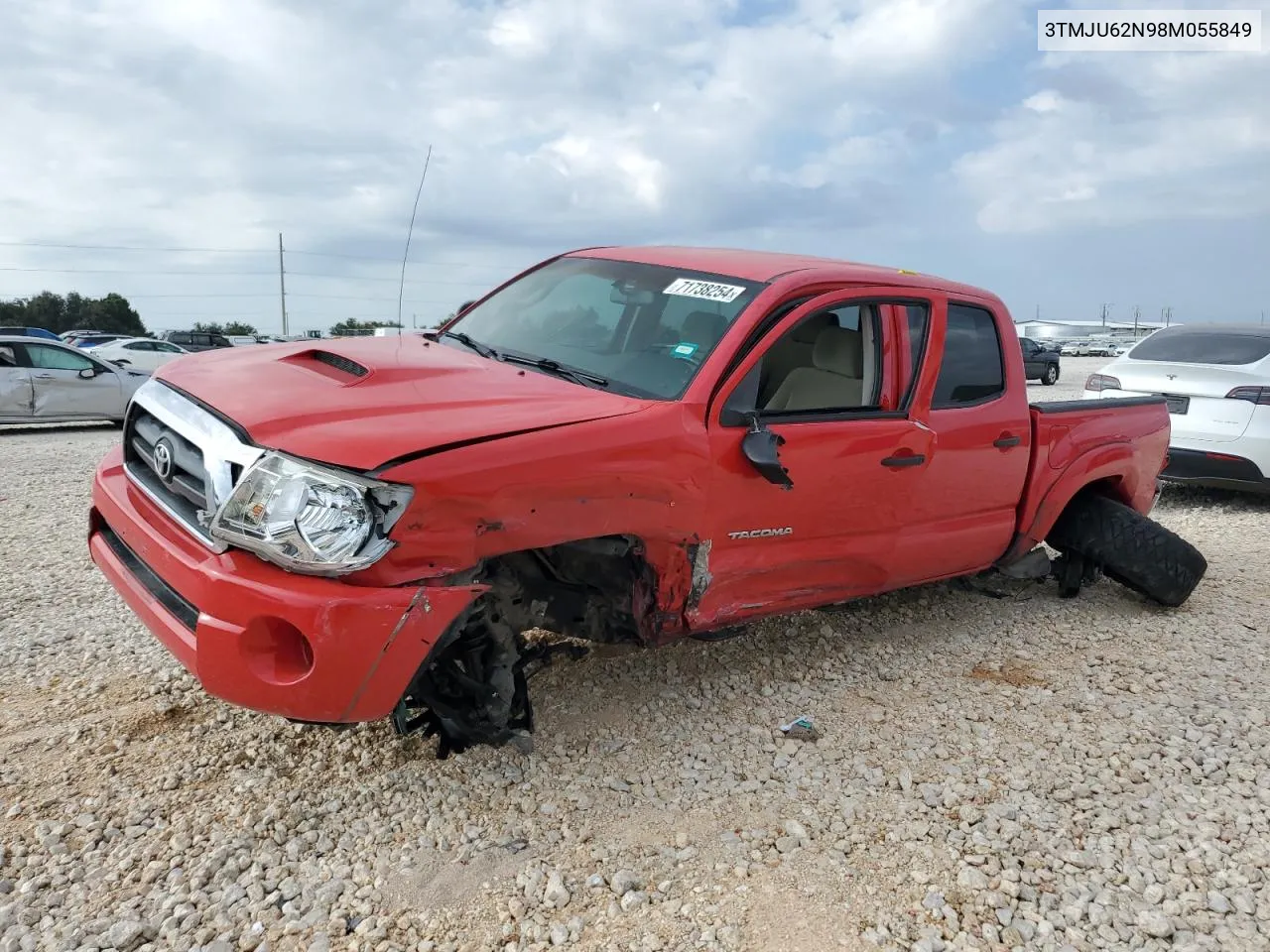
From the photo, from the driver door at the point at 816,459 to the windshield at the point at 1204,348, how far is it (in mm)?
5187

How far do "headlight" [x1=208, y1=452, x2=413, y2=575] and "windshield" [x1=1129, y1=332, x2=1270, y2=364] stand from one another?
7703 mm

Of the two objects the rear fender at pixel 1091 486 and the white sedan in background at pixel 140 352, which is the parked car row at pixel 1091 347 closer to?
the white sedan in background at pixel 140 352

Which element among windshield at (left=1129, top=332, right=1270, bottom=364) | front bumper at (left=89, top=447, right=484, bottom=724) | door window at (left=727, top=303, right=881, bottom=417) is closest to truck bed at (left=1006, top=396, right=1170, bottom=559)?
door window at (left=727, top=303, right=881, bottom=417)

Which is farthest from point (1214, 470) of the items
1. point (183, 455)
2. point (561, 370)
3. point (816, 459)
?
point (183, 455)

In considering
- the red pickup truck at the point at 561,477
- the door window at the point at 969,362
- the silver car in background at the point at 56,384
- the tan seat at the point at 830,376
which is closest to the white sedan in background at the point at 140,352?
the silver car in background at the point at 56,384

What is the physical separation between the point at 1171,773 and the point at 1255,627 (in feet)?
6.84

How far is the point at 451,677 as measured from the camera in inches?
120

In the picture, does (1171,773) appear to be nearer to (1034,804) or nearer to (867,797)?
(1034,804)

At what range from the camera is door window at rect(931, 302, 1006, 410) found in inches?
164

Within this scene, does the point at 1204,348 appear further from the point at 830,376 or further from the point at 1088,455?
the point at 830,376

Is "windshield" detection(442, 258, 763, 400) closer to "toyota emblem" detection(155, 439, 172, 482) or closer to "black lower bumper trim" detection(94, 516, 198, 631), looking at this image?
"toyota emblem" detection(155, 439, 172, 482)

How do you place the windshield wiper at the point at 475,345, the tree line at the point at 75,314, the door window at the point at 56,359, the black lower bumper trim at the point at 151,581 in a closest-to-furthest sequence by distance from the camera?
the black lower bumper trim at the point at 151,581 → the windshield wiper at the point at 475,345 → the door window at the point at 56,359 → the tree line at the point at 75,314

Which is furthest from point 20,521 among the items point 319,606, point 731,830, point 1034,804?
point 1034,804

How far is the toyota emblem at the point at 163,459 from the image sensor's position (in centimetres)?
297
